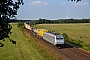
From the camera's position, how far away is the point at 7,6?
7219 millimetres

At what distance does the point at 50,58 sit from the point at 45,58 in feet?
2.72

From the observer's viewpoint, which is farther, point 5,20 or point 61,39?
point 61,39

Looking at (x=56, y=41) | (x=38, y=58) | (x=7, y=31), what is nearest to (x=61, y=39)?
(x=56, y=41)

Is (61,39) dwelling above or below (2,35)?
below

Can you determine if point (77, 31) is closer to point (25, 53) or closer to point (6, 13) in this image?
point (25, 53)

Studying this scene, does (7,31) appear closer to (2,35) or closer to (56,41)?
(2,35)

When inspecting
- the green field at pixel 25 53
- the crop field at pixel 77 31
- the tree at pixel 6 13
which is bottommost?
the crop field at pixel 77 31

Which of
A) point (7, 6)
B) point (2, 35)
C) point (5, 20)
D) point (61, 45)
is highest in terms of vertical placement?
point (7, 6)

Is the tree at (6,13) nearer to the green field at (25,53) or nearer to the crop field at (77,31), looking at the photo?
the green field at (25,53)

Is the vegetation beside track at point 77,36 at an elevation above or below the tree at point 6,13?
below

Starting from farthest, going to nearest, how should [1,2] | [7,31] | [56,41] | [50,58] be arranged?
[56,41], [50,58], [7,31], [1,2]

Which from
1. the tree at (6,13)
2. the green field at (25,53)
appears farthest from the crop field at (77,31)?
the tree at (6,13)

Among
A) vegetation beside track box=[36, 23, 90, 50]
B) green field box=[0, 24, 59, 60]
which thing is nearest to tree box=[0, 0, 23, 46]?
green field box=[0, 24, 59, 60]

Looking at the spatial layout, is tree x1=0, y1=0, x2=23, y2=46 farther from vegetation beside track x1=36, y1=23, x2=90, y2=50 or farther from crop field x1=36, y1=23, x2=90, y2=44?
crop field x1=36, y1=23, x2=90, y2=44
